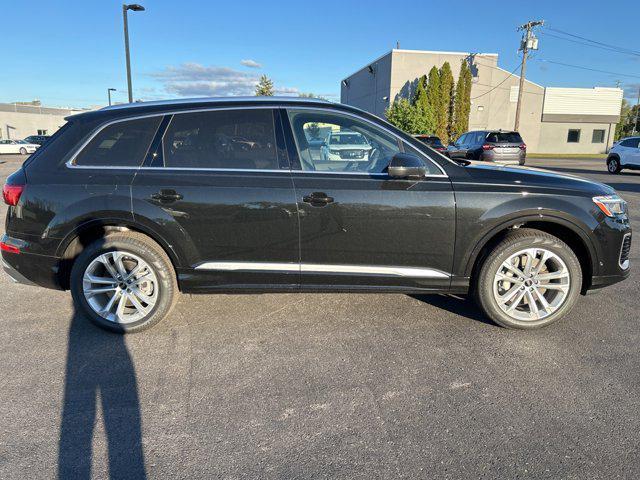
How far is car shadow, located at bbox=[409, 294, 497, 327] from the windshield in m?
1.67

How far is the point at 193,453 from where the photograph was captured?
2.33 metres

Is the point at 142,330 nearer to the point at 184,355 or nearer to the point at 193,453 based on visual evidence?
the point at 184,355

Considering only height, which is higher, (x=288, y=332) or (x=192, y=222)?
(x=192, y=222)

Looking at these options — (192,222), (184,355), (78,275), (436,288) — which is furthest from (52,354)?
(436,288)

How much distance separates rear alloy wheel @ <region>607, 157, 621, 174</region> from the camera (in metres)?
19.0

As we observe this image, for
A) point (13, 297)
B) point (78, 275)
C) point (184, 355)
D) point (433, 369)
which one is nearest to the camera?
point (433, 369)

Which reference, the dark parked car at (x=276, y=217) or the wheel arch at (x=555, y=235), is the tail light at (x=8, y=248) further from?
the wheel arch at (x=555, y=235)

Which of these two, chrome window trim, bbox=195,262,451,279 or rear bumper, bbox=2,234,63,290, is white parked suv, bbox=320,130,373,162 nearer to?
chrome window trim, bbox=195,262,451,279

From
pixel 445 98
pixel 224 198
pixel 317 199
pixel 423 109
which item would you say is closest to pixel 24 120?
pixel 423 109

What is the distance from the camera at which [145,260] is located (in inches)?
141

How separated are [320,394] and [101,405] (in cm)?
133

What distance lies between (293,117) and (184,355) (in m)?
2.03

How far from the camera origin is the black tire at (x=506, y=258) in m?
3.57

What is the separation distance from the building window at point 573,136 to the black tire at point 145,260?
49917 mm
